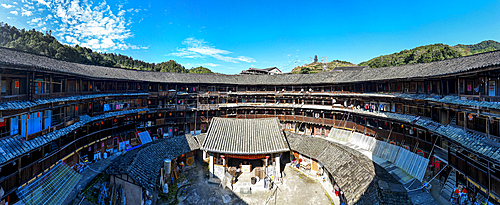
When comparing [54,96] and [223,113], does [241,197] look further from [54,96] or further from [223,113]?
[223,113]

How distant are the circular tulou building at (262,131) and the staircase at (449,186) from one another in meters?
0.14

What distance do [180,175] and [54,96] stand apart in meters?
17.8

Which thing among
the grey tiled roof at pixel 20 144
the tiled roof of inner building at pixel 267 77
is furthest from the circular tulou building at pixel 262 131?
the tiled roof of inner building at pixel 267 77

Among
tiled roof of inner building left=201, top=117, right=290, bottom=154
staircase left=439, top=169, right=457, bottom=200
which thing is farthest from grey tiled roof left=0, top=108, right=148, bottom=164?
staircase left=439, top=169, right=457, bottom=200

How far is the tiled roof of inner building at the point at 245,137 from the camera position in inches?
1078

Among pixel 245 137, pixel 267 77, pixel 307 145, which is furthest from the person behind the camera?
pixel 267 77

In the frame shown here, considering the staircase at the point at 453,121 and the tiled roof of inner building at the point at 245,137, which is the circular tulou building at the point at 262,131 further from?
the staircase at the point at 453,121

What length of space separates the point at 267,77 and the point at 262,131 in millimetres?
28505

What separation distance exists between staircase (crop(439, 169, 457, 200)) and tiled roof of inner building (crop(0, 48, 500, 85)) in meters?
11.7

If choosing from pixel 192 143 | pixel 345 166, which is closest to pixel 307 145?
pixel 345 166

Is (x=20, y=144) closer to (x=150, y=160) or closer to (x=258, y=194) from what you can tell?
(x=150, y=160)

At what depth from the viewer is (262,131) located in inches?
1216

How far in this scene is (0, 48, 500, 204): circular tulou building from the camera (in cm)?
1802

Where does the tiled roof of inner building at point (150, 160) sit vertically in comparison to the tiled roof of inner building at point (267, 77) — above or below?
below
